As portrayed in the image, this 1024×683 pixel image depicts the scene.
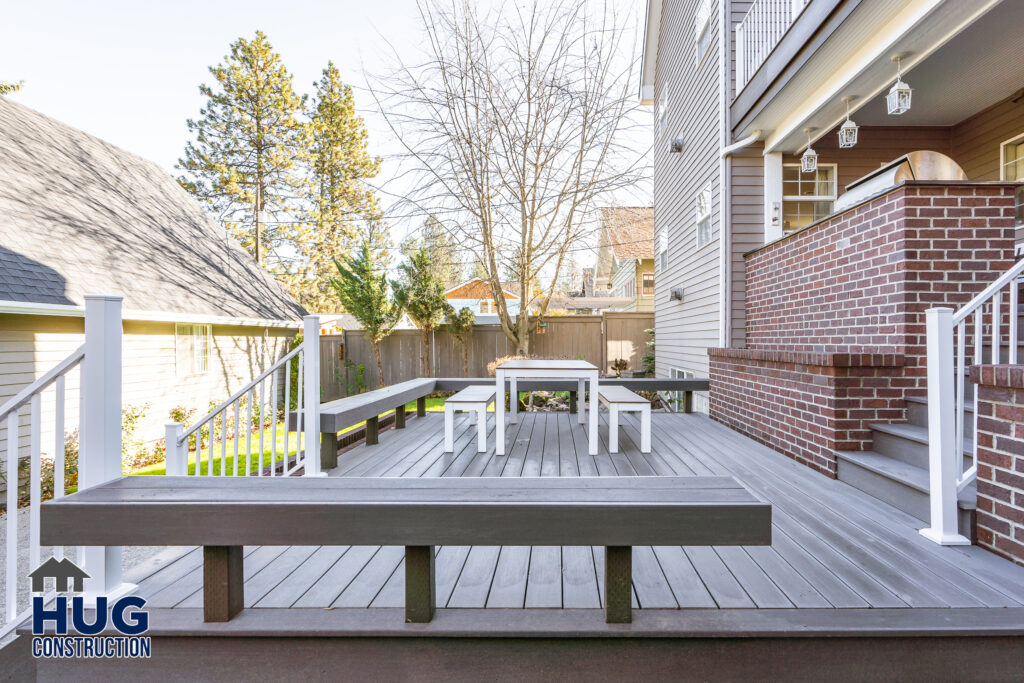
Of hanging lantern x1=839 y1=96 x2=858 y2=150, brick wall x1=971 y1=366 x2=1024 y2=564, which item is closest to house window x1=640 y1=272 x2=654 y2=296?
hanging lantern x1=839 y1=96 x2=858 y2=150

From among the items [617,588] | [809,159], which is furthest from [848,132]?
[617,588]

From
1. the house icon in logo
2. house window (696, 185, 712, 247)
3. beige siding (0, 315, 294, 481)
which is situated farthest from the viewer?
house window (696, 185, 712, 247)

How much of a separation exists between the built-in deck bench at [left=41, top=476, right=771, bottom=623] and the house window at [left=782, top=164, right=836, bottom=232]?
16.8 ft

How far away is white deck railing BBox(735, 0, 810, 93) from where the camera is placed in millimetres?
4820

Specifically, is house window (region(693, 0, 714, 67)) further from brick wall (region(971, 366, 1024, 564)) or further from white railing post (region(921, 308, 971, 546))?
brick wall (region(971, 366, 1024, 564))

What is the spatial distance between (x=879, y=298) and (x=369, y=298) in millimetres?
9982

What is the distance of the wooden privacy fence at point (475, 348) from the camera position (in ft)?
35.3

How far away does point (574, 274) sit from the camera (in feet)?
31.8

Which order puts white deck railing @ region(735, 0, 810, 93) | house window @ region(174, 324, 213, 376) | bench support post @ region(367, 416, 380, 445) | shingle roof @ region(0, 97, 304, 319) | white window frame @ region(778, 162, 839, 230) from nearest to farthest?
bench support post @ region(367, 416, 380, 445) → white deck railing @ region(735, 0, 810, 93) → white window frame @ region(778, 162, 839, 230) → shingle roof @ region(0, 97, 304, 319) → house window @ region(174, 324, 213, 376)

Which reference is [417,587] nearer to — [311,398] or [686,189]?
[311,398]

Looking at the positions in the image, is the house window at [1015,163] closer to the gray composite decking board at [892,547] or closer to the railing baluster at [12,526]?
the gray composite decking board at [892,547]

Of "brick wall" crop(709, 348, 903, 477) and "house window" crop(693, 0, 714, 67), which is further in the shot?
"house window" crop(693, 0, 714, 67)

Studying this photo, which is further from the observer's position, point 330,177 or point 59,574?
point 330,177

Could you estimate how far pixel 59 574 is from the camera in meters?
1.63
